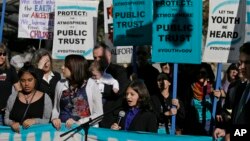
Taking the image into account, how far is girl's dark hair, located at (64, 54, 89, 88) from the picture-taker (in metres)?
7.47

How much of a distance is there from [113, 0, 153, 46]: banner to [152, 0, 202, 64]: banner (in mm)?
756

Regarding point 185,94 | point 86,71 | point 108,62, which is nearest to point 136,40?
point 108,62

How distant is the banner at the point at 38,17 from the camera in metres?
12.2

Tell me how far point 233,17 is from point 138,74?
1.73 meters

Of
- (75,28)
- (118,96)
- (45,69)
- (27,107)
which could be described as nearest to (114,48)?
(75,28)

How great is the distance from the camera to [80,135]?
7.53 metres

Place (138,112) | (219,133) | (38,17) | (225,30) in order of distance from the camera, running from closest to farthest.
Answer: (219,133) < (138,112) < (225,30) < (38,17)

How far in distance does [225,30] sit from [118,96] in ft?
5.20

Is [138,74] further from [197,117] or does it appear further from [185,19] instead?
[185,19]

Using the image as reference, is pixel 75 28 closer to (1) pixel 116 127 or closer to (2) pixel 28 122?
(2) pixel 28 122

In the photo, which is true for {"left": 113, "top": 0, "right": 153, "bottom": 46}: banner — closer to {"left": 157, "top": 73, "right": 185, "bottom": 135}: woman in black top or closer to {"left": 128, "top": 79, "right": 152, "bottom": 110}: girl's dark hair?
{"left": 157, "top": 73, "right": 185, "bottom": 135}: woman in black top

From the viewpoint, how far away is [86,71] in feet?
24.8

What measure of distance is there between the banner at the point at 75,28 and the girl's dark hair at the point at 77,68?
3181 mm

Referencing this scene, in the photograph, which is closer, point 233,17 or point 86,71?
point 86,71
